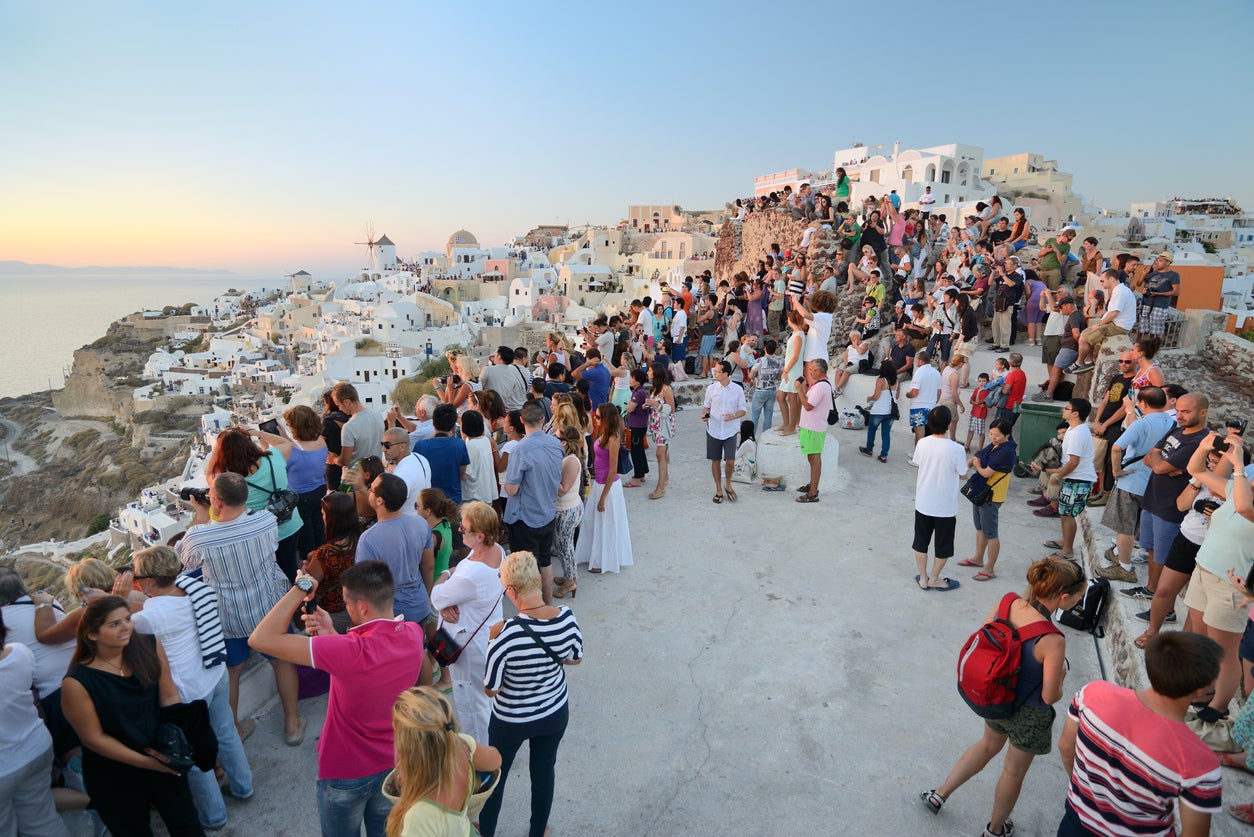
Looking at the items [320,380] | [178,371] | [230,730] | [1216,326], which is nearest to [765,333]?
[1216,326]

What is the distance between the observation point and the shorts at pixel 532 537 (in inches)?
183

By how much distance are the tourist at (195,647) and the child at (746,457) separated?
18.9 feet

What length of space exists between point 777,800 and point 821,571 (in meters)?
2.68

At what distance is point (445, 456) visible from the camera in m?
4.86

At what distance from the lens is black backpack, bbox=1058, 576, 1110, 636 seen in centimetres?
470

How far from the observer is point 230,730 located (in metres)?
3.08

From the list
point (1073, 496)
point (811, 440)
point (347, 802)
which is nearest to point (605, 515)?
Answer: point (811, 440)

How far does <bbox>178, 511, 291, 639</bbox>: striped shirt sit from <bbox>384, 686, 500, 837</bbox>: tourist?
1.94 m

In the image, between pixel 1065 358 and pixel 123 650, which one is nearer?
pixel 123 650

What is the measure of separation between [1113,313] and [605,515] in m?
7.27

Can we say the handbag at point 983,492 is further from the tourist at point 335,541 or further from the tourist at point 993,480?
the tourist at point 335,541

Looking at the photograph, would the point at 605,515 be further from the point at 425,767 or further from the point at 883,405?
the point at 883,405

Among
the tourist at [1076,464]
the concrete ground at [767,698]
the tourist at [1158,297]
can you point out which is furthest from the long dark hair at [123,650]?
the tourist at [1158,297]

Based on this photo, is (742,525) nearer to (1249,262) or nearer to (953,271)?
(953,271)
